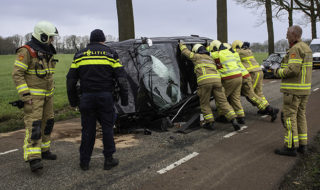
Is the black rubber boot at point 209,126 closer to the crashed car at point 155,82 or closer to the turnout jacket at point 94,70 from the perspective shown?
the crashed car at point 155,82

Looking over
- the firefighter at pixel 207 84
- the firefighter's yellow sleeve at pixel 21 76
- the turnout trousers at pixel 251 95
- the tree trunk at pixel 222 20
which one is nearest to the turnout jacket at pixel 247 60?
the turnout trousers at pixel 251 95

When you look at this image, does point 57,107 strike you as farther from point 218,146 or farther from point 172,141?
point 218,146

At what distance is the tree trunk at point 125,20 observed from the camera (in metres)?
9.01

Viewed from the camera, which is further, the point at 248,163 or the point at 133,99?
the point at 133,99

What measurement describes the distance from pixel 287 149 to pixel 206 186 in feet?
6.08

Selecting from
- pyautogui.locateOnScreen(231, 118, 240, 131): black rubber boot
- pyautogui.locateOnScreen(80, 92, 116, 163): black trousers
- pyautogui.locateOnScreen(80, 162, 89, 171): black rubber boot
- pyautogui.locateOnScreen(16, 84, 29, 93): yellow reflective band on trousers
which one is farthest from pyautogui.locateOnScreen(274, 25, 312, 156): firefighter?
pyautogui.locateOnScreen(16, 84, 29, 93): yellow reflective band on trousers

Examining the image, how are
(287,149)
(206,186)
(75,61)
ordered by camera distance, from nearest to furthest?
1. (206,186)
2. (75,61)
3. (287,149)

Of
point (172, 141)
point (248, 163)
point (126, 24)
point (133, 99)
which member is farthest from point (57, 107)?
point (248, 163)

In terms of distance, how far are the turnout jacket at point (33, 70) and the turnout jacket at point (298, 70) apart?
12.1 feet

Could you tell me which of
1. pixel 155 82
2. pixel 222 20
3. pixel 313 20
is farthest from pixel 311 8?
pixel 155 82

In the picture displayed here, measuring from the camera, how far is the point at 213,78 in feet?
20.1

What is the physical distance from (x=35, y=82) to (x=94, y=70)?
3.22 feet

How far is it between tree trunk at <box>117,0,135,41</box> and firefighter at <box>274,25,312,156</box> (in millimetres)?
5469

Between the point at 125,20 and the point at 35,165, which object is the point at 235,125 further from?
the point at 125,20
